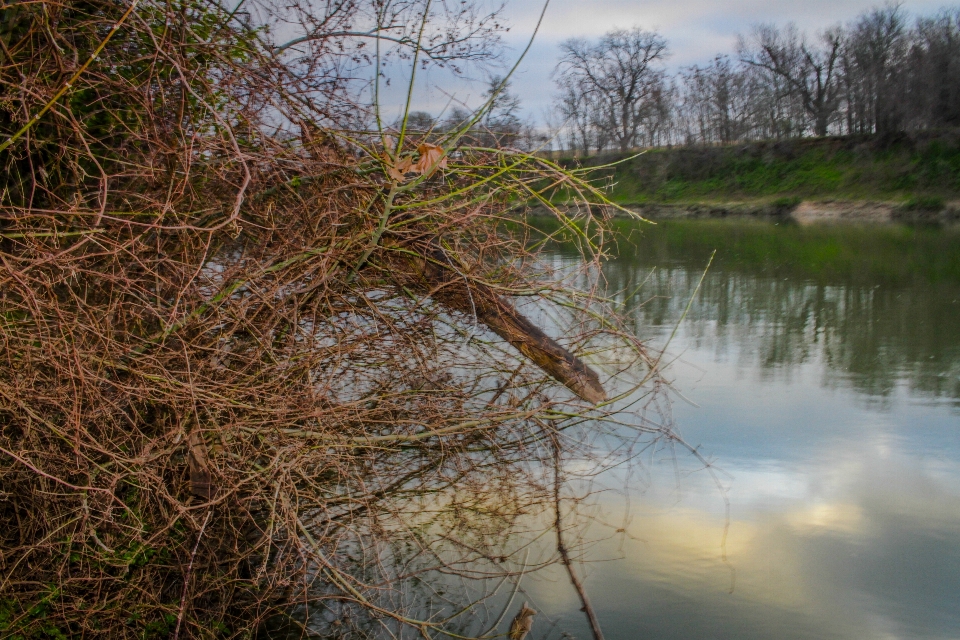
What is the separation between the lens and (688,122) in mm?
44906

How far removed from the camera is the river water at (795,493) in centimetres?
376

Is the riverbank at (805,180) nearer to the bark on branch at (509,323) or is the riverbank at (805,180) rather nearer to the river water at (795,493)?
the river water at (795,493)

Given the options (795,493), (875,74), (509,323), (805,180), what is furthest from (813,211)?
(509,323)

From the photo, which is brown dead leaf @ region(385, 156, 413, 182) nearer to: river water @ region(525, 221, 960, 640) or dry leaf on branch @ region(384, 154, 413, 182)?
dry leaf on branch @ region(384, 154, 413, 182)

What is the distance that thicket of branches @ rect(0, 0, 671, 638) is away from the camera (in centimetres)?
310

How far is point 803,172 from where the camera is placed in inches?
1340

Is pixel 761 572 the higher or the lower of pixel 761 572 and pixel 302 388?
the lower

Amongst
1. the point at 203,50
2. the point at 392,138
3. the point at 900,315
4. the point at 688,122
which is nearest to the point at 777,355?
the point at 900,315

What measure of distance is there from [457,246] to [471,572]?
1.60 metres

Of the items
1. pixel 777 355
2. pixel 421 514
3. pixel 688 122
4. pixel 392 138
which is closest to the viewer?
pixel 392 138

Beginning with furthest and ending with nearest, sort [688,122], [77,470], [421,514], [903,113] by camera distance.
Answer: [688,122] < [903,113] < [421,514] < [77,470]

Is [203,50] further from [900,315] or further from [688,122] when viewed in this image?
[688,122]

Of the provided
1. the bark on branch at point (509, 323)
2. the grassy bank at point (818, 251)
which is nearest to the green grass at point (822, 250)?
the grassy bank at point (818, 251)

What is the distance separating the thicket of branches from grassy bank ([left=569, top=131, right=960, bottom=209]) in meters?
24.7
